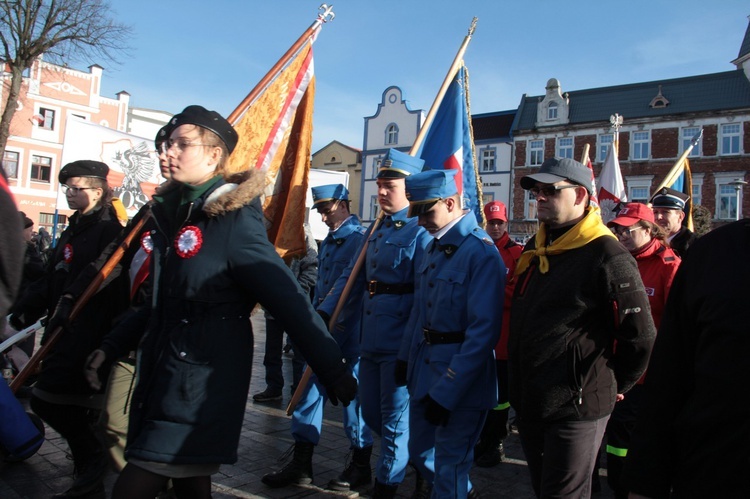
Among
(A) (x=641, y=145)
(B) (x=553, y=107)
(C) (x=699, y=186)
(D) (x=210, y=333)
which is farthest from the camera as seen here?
(B) (x=553, y=107)

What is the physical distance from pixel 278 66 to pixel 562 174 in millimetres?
2873

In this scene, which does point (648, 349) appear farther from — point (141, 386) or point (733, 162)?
point (733, 162)

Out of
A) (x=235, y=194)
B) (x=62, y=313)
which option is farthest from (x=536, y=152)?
(x=235, y=194)

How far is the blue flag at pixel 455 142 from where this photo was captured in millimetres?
5398

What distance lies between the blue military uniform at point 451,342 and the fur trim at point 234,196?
1.37m

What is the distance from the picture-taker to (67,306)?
383 cm

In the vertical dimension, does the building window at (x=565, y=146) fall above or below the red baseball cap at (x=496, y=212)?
above

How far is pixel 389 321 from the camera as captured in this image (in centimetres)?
412

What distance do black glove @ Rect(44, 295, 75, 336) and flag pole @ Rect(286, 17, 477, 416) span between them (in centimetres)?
154

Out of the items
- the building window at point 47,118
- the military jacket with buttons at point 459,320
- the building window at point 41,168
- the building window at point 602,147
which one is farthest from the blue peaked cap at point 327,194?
the building window at point 47,118

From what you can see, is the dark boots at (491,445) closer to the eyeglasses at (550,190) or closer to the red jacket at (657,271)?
the red jacket at (657,271)

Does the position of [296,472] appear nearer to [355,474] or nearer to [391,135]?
[355,474]

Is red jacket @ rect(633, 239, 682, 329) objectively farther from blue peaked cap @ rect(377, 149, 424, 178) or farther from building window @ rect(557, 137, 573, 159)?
building window @ rect(557, 137, 573, 159)

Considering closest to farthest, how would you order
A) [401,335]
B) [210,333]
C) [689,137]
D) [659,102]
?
[210,333]
[401,335]
[689,137]
[659,102]
